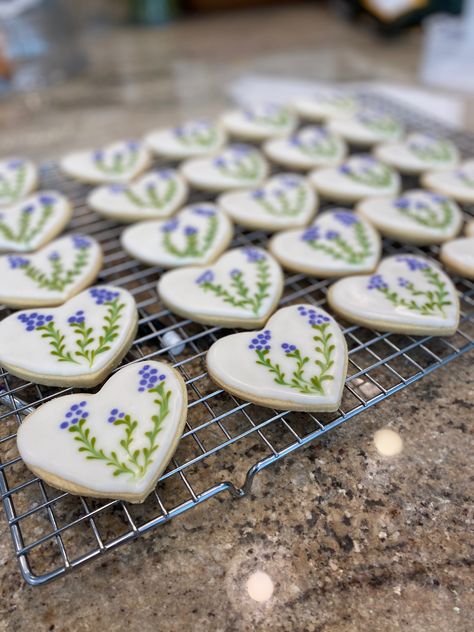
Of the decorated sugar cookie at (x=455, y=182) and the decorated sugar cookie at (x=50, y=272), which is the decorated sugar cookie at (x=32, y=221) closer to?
the decorated sugar cookie at (x=50, y=272)

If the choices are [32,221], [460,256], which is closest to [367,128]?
[460,256]

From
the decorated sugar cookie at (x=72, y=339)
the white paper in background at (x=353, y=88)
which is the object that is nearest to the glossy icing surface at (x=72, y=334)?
the decorated sugar cookie at (x=72, y=339)

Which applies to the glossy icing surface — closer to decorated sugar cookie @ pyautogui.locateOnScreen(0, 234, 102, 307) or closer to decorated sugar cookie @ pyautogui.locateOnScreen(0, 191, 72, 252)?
decorated sugar cookie @ pyautogui.locateOnScreen(0, 234, 102, 307)

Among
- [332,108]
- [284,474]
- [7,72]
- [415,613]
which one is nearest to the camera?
[415,613]

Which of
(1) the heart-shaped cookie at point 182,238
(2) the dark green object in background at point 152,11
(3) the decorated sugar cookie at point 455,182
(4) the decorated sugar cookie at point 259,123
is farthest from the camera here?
(2) the dark green object in background at point 152,11

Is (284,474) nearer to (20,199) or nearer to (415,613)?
(415,613)

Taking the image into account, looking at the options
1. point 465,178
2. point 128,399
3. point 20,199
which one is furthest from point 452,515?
point 20,199
